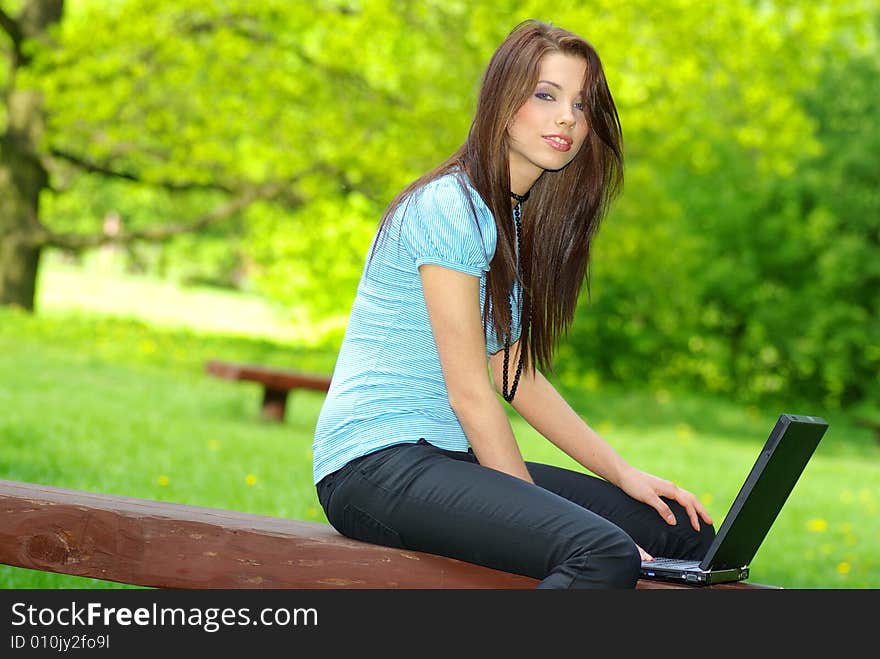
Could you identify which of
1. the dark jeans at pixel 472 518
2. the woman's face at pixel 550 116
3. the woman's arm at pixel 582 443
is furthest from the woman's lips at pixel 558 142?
the dark jeans at pixel 472 518

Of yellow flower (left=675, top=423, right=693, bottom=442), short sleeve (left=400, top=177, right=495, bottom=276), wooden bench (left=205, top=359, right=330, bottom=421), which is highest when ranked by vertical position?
short sleeve (left=400, top=177, right=495, bottom=276)

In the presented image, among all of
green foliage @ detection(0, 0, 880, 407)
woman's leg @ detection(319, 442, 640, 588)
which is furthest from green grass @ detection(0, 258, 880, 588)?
woman's leg @ detection(319, 442, 640, 588)

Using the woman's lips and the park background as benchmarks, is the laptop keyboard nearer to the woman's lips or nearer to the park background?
the woman's lips

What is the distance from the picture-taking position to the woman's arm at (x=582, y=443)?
3.48m

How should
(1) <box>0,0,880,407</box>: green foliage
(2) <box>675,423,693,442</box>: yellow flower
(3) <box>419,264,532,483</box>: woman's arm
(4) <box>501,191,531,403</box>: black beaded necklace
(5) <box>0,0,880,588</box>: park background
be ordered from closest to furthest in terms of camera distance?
(3) <box>419,264,532,483</box>: woman's arm, (4) <box>501,191,531,403</box>: black beaded necklace, (5) <box>0,0,880,588</box>: park background, (2) <box>675,423,693,442</box>: yellow flower, (1) <box>0,0,880,407</box>: green foliage

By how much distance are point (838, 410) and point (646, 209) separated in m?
6.76

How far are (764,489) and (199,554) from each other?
4.39ft

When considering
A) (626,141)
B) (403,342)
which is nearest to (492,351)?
(403,342)

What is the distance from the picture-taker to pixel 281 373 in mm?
10273

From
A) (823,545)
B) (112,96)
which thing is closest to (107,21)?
(112,96)

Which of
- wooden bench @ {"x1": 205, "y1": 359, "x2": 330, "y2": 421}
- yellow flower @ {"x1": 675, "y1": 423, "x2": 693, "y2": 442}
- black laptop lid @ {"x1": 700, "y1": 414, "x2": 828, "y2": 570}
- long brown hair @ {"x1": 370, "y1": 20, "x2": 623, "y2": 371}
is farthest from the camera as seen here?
yellow flower @ {"x1": 675, "y1": 423, "x2": 693, "y2": 442}

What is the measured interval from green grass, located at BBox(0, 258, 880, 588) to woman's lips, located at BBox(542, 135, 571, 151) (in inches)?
102

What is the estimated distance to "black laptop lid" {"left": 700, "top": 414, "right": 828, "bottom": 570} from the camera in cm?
295
